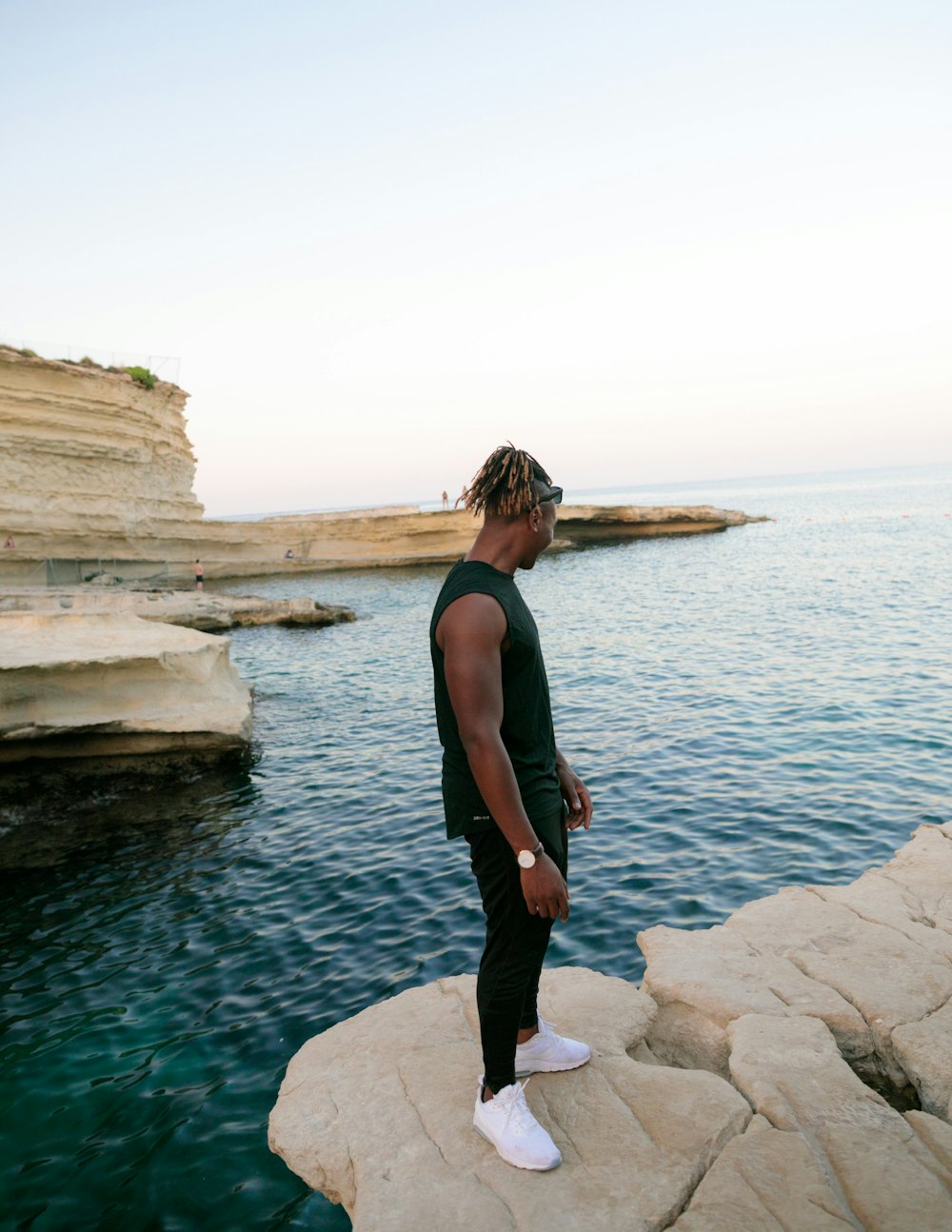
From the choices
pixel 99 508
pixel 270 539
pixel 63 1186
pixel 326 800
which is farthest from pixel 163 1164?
pixel 270 539

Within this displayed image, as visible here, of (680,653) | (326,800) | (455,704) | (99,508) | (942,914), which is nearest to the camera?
(455,704)

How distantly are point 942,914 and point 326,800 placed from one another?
7.02 metres

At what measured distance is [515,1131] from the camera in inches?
126

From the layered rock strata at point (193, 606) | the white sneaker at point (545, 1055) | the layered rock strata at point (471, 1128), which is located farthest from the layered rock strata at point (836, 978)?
the layered rock strata at point (193, 606)

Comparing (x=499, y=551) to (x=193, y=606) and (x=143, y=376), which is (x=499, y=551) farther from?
(x=143, y=376)

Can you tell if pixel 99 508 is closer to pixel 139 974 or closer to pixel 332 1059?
pixel 139 974

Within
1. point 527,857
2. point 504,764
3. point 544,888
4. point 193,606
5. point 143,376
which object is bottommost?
point 193,606

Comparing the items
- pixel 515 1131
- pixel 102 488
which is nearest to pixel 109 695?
pixel 515 1131

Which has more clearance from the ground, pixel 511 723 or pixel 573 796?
pixel 511 723

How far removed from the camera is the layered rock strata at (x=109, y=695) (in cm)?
1052

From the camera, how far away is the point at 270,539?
46250mm

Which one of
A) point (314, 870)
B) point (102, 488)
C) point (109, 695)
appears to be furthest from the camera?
point (102, 488)

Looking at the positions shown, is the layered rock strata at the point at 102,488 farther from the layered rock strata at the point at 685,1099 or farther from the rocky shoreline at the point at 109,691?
the layered rock strata at the point at 685,1099

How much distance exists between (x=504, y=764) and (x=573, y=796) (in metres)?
0.95
